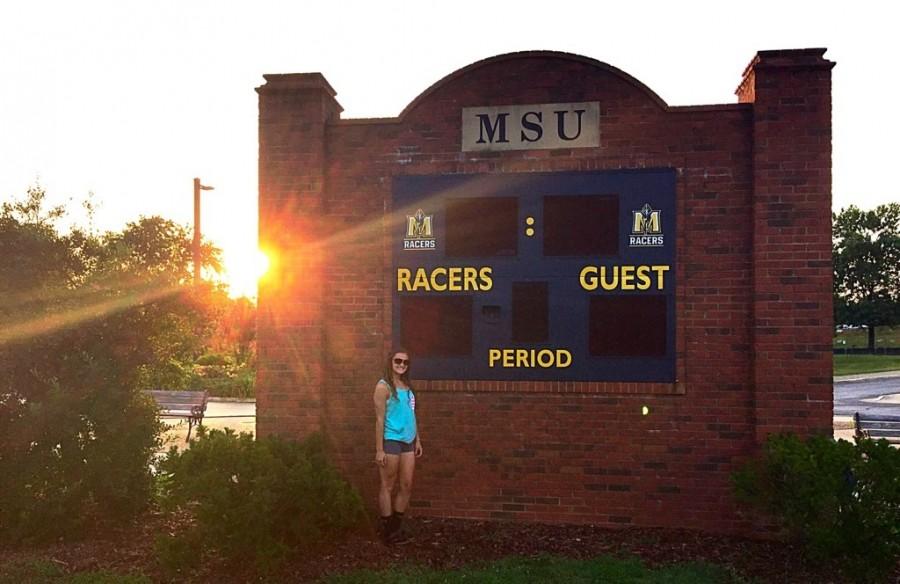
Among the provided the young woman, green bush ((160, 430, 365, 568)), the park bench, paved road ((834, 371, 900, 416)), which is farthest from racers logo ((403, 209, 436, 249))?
paved road ((834, 371, 900, 416))

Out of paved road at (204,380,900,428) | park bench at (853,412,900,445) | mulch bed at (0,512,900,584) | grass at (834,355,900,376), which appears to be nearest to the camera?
mulch bed at (0,512,900,584)

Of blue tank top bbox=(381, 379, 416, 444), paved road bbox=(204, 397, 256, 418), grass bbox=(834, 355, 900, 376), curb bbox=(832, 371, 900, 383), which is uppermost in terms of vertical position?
blue tank top bbox=(381, 379, 416, 444)

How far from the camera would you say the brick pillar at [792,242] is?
585 cm

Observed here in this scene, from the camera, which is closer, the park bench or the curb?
the park bench

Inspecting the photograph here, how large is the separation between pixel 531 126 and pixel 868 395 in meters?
23.3

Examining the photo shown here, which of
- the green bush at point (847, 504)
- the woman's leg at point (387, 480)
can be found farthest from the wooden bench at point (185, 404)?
the green bush at point (847, 504)

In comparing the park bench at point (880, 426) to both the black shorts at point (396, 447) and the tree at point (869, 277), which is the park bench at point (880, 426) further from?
the tree at point (869, 277)

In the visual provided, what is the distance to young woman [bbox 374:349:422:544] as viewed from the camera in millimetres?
5688

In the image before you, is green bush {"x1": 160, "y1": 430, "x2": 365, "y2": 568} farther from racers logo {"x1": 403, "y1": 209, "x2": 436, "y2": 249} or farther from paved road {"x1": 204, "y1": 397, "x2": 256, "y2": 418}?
paved road {"x1": 204, "y1": 397, "x2": 256, "y2": 418}

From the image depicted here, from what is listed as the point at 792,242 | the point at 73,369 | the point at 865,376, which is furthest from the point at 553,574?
the point at 865,376

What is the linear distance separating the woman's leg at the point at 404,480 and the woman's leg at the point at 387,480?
0.06 m

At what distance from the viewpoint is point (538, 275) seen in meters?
6.19

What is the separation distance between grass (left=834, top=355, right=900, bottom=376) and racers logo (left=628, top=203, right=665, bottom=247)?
3416cm

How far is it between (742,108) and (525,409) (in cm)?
375
